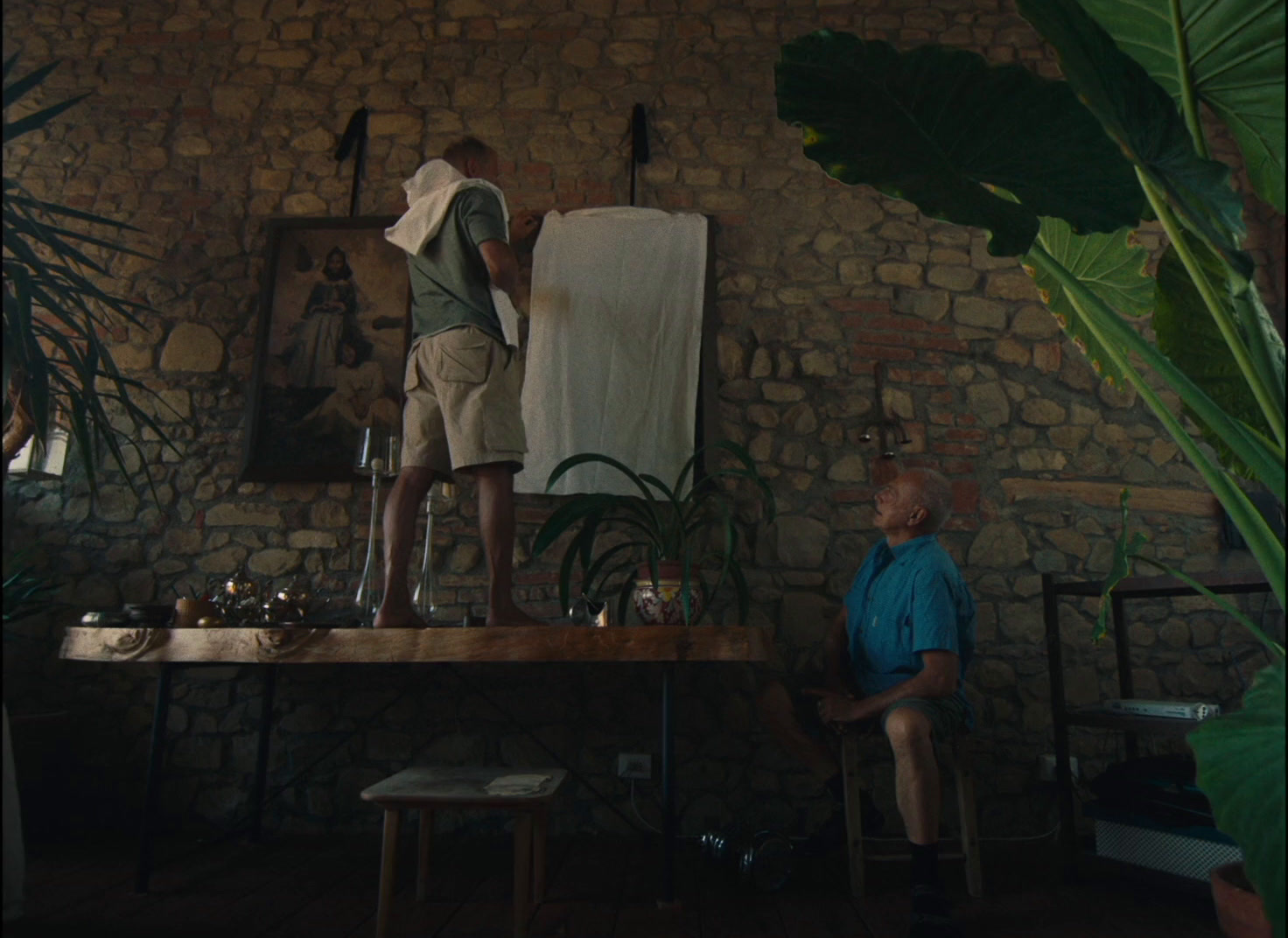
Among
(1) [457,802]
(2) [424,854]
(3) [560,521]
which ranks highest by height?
(3) [560,521]

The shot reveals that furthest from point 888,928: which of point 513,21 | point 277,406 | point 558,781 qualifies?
point 513,21

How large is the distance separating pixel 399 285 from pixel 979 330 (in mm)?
2527

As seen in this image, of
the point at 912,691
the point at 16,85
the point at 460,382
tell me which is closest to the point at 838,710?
the point at 912,691

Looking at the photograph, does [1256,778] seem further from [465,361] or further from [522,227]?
[522,227]

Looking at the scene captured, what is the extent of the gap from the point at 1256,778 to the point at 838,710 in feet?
5.49

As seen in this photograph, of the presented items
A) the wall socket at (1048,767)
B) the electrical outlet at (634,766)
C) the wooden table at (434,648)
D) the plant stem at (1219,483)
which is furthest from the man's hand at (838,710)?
the plant stem at (1219,483)

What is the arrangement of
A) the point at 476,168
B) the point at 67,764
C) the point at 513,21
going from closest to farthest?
the point at 476,168 → the point at 67,764 → the point at 513,21

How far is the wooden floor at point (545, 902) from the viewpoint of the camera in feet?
7.22

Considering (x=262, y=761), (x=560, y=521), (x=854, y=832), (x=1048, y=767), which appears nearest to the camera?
(x=854, y=832)

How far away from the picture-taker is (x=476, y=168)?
296 cm

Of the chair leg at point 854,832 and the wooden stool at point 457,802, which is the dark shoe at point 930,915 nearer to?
the chair leg at point 854,832

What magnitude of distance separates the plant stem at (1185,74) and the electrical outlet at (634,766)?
8.45ft

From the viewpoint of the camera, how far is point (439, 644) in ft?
7.81

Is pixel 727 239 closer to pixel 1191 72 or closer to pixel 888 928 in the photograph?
pixel 1191 72
